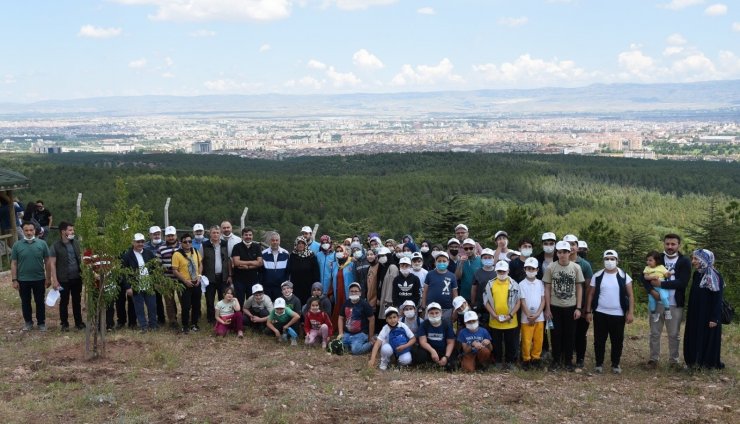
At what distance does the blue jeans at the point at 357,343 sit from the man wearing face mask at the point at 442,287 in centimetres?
98

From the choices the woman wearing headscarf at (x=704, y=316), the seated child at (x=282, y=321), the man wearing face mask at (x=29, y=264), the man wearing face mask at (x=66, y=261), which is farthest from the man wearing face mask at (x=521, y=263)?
the man wearing face mask at (x=29, y=264)

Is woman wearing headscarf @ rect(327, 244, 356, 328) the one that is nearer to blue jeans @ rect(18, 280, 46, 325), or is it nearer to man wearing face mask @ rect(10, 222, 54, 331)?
man wearing face mask @ rect(10, 222, 54, 331)

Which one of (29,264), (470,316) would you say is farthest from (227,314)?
(470,316)

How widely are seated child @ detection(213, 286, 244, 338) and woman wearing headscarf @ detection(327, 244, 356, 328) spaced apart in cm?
125

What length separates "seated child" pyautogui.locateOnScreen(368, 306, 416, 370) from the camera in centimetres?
882

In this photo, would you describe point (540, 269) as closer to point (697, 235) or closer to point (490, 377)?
point (490, 377)

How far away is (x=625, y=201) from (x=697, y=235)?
3056 centimetres

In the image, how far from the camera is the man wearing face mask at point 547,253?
29.0 ft

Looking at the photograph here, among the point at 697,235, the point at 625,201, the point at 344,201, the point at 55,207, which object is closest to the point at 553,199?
the point at 625,201

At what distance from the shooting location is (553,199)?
5034cm

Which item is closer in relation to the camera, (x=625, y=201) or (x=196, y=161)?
(x=625, y=201)

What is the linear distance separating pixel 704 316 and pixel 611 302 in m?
1.09

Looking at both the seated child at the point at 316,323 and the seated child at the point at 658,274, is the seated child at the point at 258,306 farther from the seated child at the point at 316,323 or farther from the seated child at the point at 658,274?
the seated child at the point at 658,274

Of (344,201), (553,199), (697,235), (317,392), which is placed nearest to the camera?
(317,392)
